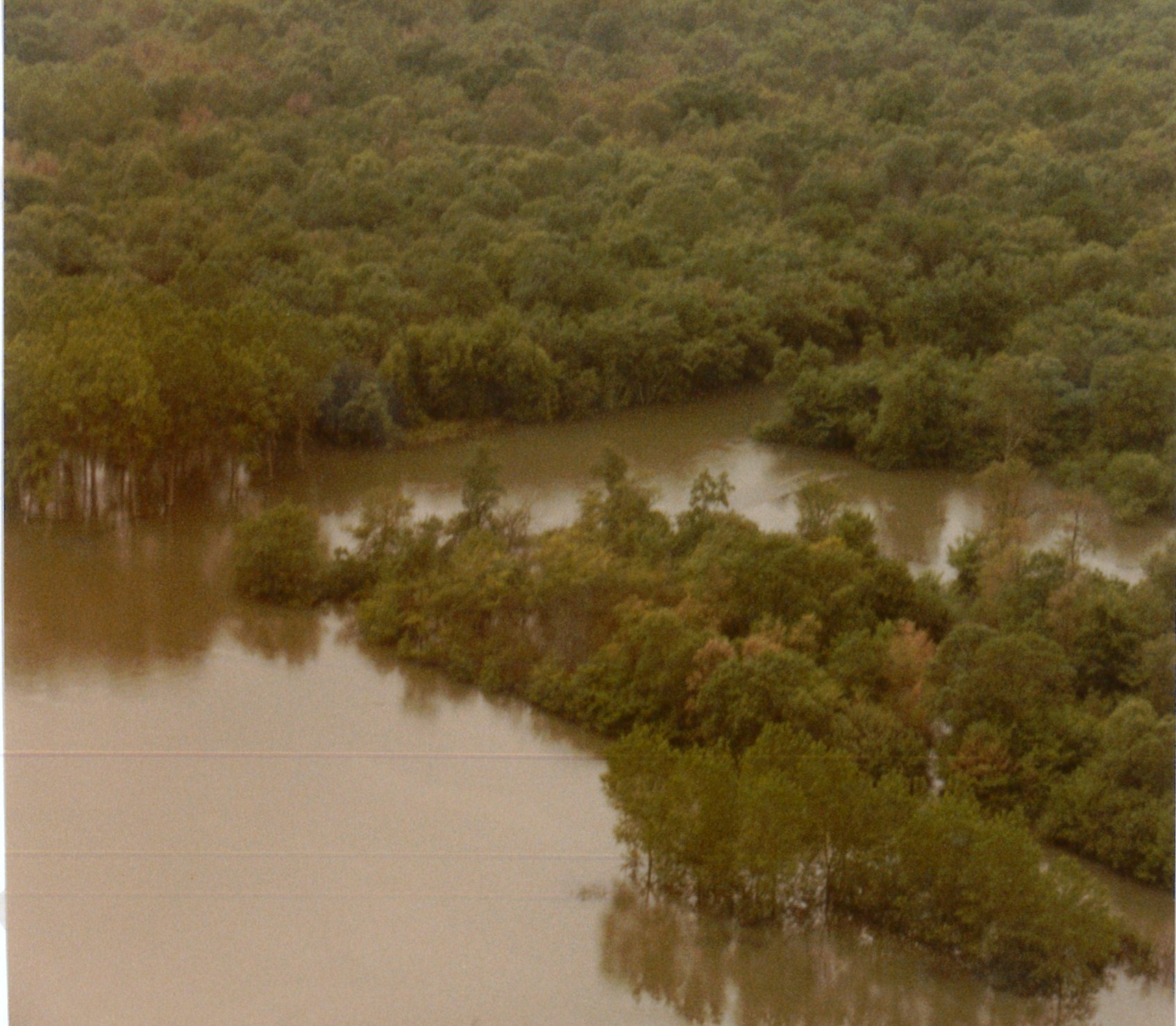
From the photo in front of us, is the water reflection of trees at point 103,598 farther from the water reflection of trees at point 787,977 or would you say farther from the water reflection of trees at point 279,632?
the water reflection of trees at point 787,977

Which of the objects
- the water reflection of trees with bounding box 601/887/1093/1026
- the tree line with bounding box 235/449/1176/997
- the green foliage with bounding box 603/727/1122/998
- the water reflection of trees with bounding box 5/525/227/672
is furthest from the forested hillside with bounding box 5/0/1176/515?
the water reflection of trees with bounding box 601/887/1093/1026

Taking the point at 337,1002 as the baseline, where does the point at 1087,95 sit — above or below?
above

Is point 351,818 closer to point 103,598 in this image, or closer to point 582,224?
point 103,598

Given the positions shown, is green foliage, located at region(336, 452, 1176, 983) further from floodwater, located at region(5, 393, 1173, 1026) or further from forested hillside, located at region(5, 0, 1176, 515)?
forested hillside, located at region(5, 0, 1176, 515)

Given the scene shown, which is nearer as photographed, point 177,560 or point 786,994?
point 786,994

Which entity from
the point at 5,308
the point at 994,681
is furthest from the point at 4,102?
the point at 994,681

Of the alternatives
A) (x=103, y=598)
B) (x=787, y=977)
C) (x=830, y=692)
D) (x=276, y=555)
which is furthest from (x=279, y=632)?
(x=787, y=977)

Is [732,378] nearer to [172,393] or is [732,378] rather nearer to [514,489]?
Answer: [514,489]
